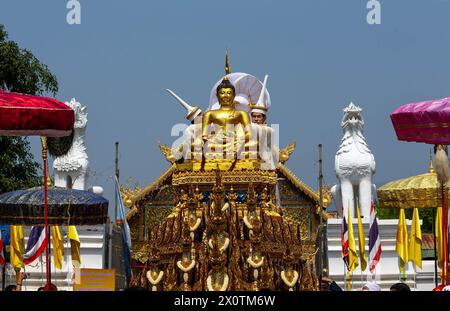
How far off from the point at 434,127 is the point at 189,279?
305 inches

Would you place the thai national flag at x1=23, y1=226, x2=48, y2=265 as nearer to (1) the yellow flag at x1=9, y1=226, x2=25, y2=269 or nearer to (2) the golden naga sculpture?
(1) the yellow flag at x1=9, y1=226, x2=25, y2=269

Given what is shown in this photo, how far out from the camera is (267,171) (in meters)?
22.7

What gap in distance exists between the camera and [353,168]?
3100 cm

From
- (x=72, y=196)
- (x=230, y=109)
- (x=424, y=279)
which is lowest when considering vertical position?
(x=424, y=279)

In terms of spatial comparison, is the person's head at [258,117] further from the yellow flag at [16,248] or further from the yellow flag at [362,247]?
the yellow flag at [16,248]

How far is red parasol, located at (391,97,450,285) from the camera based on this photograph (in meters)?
13.9

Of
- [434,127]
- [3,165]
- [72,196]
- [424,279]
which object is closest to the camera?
[434,127]

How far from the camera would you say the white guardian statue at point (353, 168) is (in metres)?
31.0

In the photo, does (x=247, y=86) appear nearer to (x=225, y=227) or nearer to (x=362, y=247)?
(x=362, y=247)

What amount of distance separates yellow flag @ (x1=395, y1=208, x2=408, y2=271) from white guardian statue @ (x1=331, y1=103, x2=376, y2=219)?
2191 millimetres

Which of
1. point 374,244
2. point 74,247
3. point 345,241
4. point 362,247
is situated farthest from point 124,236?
point 374,244

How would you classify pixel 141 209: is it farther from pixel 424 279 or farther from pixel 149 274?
pixel 149 274

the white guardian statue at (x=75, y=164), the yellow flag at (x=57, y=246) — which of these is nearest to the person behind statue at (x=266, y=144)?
the yellow flag at (x=57, y=246)
